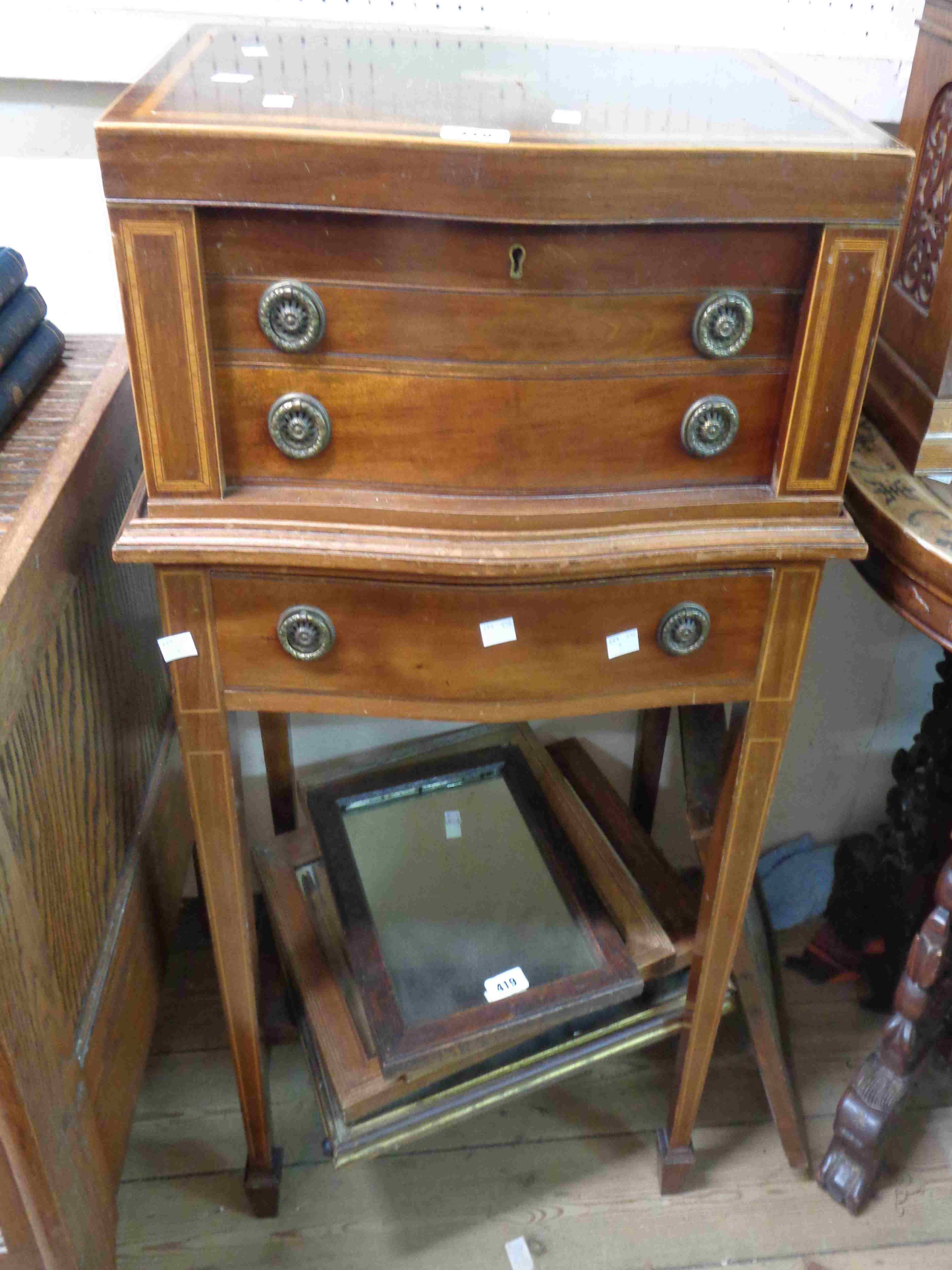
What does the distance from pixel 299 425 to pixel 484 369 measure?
132 mm

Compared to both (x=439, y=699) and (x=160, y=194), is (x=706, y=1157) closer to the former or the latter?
(x=439, y=699)

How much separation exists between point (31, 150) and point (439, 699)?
0.74m

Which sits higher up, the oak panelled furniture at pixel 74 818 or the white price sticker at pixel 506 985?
the oak panelled furniture at pixel 74 818

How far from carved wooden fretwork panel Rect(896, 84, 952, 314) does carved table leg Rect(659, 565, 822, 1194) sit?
0.33m

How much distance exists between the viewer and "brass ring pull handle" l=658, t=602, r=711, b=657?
765mm

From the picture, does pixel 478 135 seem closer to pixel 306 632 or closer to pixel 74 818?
pixel 306 632

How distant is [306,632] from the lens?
0.75 meters

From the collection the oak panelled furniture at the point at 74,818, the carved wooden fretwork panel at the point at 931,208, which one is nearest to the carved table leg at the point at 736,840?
the carved wooden fretwork panel at the point at 931,208

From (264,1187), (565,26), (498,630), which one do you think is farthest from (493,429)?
(264,1187)

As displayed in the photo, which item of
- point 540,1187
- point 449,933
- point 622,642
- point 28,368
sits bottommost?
point 540,1187

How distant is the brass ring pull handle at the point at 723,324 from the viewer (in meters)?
0.67

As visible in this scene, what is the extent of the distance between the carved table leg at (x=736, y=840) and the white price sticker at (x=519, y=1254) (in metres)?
0.18

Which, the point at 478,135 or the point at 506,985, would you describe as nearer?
the point at 478,135

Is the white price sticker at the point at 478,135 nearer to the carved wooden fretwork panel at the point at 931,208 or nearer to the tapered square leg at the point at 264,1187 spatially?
the carved wooden fretwork panel at the point at 931,208
